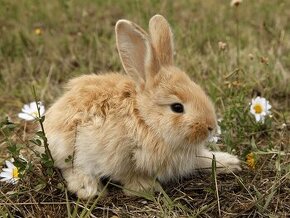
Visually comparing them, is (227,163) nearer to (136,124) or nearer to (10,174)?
(136,124)

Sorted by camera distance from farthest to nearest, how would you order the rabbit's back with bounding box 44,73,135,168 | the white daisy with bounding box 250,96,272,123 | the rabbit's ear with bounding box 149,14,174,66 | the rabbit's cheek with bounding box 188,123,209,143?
the white daisy with bounding box 250,96,272,123
the rabbit's ear with bounding box 149,14,174,66
the rabbit's back with bounding box 44,73,135,168
the rabbit's cheek with bounding box 188,123,209,143

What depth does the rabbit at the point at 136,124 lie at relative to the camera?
11.2ft

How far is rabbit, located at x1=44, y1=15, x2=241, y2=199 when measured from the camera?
3404mm

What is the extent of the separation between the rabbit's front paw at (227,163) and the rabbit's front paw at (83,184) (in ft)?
2.56

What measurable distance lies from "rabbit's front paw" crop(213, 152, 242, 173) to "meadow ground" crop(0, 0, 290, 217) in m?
0.05

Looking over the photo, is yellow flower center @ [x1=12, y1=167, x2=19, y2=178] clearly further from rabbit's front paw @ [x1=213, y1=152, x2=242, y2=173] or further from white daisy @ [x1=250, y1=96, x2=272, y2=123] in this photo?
white daisy @ [x1=250, y1=96, x2=272, y2=123]

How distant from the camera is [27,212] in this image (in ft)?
11.3

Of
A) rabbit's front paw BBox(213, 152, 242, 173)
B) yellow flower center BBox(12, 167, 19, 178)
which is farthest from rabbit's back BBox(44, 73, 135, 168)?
rabbit's front paw BBox(213, 152, 242, 173)

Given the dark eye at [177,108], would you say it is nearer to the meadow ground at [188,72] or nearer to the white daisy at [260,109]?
the meadow ground at [188,72]

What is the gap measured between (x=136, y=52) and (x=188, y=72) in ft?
5.73

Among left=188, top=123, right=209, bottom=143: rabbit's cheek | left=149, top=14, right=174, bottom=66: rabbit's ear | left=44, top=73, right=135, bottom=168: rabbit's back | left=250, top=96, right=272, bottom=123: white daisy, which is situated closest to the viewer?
left=188, top=123, right=209, bottom=143: rabbit's cheek

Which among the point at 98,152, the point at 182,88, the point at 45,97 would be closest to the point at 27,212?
the point at 98,152

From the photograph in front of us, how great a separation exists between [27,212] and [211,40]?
318cm

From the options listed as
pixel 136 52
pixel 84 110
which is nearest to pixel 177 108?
pixel 136 52
